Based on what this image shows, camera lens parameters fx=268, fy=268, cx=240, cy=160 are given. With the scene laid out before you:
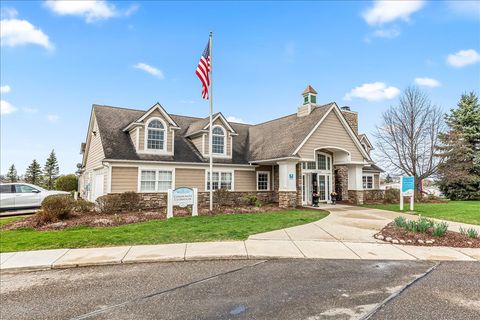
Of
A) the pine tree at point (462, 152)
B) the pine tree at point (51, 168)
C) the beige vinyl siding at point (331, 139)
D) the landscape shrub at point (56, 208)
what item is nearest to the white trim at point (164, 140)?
the landscape shrub at point (56, 208)

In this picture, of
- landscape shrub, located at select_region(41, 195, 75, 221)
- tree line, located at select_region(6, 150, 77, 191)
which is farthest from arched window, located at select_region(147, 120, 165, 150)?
tree line, located at select_region(6, 150, 77, 191)

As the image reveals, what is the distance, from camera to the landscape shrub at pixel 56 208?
38.2ft

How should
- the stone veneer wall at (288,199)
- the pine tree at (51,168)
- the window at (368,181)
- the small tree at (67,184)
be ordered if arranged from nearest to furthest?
the stone veneer wall at (288,199) < the window at (368,181) < the small tree at (67,184) < the pine tree at (51,168)

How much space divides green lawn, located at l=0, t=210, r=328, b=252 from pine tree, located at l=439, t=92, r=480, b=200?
23767 mm

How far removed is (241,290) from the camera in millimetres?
4746

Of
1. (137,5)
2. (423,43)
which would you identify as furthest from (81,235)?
(423,43)

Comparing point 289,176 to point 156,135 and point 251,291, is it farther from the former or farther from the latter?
point 251,291

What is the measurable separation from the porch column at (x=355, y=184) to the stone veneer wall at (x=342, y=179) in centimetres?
156

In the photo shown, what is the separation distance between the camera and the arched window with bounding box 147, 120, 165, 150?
56.3 feet

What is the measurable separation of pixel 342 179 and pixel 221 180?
1073 centimetres

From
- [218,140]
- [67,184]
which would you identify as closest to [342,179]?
[218,140]

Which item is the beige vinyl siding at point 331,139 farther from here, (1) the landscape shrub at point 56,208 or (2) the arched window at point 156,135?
(1) the landscape shrub at point 56,208

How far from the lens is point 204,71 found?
14828 millimetres

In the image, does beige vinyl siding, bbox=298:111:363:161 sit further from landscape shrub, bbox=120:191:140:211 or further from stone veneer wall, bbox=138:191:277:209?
landscape shrub, bbox=120:191:140:211
